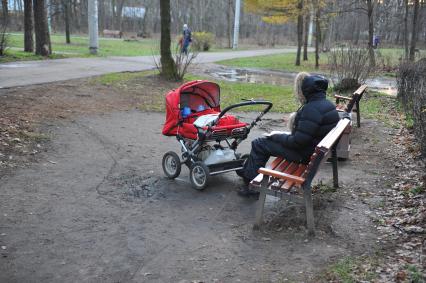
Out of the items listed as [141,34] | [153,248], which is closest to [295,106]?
[153,248]

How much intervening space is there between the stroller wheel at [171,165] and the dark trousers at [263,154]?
1.16 meters

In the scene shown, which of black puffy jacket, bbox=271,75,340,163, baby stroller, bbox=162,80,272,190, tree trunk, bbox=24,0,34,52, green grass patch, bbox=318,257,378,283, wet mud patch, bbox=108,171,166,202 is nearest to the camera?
green grass patch, bbox=318,257,378,283

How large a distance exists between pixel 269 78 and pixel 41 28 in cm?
1036

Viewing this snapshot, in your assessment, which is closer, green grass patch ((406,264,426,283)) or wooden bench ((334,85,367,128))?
green grass patch ((406,264,426,283))

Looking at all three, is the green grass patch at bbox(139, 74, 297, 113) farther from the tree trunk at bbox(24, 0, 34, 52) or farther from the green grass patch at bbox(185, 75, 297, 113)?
the tree trunk at bbox(24, 0, 34, 52)

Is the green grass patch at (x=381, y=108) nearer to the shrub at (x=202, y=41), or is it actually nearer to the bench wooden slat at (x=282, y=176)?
the bench wooden slat at (x=282, y=176)

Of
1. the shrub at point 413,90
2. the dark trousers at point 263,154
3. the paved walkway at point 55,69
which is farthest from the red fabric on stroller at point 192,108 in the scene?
the paved walkway at point 55,69

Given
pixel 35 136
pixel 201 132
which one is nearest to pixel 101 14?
pixel 35 136

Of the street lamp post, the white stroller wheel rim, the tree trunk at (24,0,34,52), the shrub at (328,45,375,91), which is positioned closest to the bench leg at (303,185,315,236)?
the white stroller wheel rim

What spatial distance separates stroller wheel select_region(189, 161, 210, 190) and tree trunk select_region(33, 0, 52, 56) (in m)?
17.1

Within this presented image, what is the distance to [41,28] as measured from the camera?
2119cm

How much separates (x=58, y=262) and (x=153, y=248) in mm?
899

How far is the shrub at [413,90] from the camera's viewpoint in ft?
25.6

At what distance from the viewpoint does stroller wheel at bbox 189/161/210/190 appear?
6.32m
